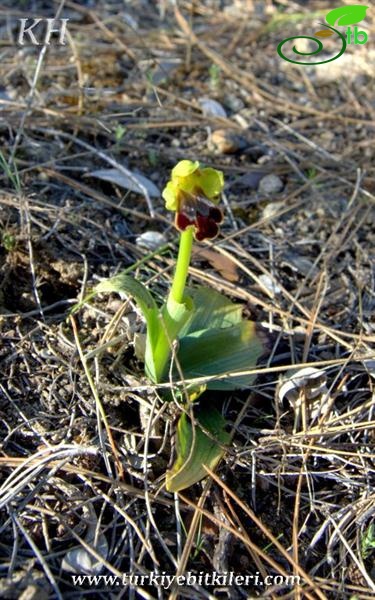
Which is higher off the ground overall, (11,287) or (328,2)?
(328,2)

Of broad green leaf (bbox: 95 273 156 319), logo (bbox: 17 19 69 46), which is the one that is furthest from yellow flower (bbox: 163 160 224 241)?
logo (bbox: 17 19 69 46)

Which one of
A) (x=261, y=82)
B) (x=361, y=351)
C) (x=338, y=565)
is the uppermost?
(x=261, y=82)

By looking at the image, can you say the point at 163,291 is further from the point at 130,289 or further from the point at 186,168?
the point at 186,168

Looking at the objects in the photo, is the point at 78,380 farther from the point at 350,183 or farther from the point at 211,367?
the point at 350,183

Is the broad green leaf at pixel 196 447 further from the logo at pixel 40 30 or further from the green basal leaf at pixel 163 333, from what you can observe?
the logo at pixel 40 30

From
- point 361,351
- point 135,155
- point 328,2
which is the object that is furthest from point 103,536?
point 328,2

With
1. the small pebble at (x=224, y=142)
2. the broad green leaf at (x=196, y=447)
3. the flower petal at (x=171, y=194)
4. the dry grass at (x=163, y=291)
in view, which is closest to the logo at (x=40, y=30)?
the dry grass at (x=163, y=291)

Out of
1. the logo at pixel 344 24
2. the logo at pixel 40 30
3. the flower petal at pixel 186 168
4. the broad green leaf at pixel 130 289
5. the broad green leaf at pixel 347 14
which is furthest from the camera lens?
the broad green leaf at pixel 347 14
